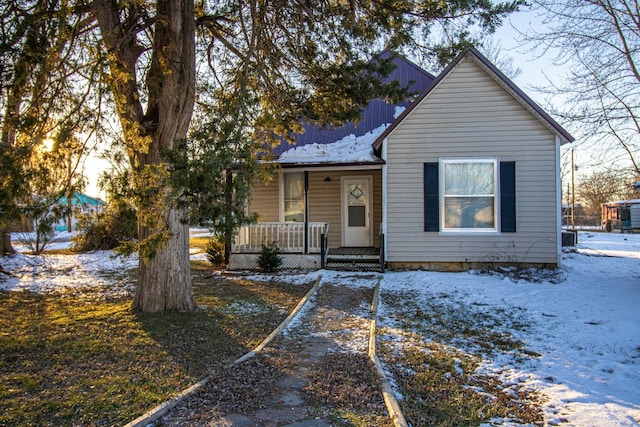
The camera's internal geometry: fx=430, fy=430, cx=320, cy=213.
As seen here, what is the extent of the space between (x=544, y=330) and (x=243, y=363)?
430 centimetres

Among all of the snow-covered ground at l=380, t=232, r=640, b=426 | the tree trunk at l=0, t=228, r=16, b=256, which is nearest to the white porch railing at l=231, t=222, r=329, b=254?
the snow-covered ground at l=380, t=232, r=640, b=426

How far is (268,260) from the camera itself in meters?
11.4

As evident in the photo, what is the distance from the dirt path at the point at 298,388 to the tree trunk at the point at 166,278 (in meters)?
2.07

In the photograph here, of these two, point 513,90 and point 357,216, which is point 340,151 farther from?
point 513,90

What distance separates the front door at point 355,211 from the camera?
12.9 m

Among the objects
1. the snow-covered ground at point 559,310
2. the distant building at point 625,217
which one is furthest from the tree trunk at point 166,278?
the distant building at point 625,217

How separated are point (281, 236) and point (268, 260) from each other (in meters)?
1.43

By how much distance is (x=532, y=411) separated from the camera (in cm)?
371

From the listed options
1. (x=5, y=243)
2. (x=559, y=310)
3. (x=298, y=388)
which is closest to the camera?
(x=298, y=388)

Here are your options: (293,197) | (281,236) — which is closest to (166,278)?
(281,236)

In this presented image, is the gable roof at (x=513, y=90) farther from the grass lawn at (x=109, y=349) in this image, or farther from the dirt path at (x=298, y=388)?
the dirt path at (x=298, y=388)

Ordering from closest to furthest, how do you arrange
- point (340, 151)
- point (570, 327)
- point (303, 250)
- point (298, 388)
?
point (298, 388) < point (570, 327) < point (303, 250) < point (340, 151)

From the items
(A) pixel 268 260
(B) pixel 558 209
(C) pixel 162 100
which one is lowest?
(A) pixel 268 260

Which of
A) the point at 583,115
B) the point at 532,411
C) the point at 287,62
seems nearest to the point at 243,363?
the point at 532,411
